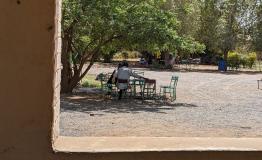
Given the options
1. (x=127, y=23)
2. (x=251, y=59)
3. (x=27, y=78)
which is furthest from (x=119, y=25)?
(x=251, y=59)

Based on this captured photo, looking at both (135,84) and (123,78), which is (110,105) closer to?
(123,78)

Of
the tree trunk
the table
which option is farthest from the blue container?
the table

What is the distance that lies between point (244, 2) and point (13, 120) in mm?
48536

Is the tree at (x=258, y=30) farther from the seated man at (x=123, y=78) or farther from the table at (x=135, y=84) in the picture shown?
the seated man at (x=123, y=78)

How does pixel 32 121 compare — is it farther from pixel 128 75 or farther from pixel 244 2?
pixel 244 2

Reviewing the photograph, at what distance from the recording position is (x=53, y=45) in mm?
2908

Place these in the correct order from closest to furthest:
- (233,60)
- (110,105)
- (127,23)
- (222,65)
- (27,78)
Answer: (27,78), (110,105), (127,23), (222,65), (233,60)

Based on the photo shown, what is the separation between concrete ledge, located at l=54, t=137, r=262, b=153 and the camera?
3.01m

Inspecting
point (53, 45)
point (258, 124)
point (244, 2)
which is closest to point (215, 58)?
point (244, 2)

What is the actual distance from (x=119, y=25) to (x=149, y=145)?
17431mm

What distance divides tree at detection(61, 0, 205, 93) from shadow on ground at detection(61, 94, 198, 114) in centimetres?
215

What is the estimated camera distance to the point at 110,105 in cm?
1864

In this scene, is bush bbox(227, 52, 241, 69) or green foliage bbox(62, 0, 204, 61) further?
bush bbox(227, 52, 241, 69)

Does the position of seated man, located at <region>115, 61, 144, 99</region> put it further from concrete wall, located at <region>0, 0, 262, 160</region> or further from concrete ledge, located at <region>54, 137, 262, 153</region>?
concrete wall, located at <region>0, 0, 262, 160</region>
